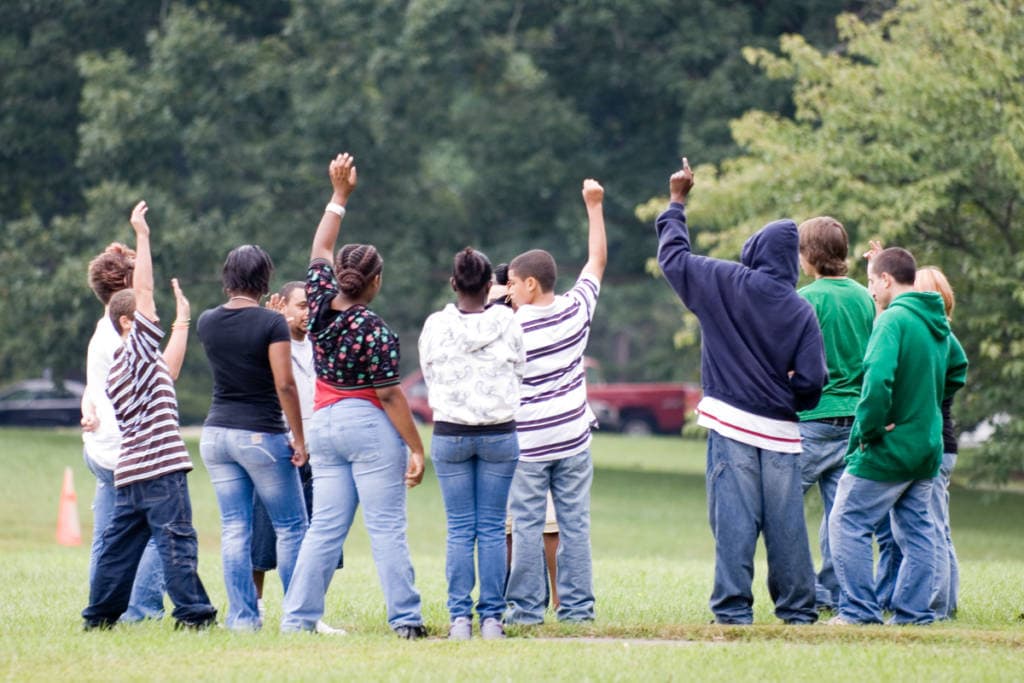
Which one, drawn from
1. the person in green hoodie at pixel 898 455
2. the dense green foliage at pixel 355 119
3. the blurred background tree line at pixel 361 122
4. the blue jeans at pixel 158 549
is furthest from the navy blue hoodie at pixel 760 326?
the dense green foliage at pixel 355 119

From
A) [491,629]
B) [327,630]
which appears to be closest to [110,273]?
[327,630]

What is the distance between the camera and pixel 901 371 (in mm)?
7609

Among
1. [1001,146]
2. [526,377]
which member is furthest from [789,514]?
[1001,146]

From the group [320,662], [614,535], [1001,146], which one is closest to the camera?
[320,662]

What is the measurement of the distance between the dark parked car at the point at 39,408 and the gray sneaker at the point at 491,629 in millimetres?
35833

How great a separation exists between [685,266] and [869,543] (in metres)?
1.78

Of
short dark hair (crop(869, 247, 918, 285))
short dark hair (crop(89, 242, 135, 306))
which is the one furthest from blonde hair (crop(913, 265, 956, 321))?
short dark hair (crop(89, 242, 135, 306))

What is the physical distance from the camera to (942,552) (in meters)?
8.01

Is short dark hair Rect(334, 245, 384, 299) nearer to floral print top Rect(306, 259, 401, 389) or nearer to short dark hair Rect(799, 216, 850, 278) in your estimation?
floral print top Rect(306, 259, 401, 389)

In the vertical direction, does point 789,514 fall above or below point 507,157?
below

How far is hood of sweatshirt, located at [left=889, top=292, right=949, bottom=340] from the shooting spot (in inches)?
301

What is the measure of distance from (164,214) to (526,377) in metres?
21.6

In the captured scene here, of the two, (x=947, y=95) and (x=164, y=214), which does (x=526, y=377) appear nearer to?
(x=947, y=95)

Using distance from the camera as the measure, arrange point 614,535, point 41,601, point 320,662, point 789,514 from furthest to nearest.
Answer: point 614,535, point 41,601, point 789,514, point 320,662
